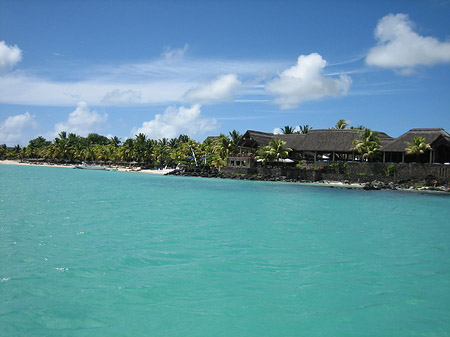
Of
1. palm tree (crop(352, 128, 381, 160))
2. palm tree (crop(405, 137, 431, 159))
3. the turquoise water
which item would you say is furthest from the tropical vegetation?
the turquoise water

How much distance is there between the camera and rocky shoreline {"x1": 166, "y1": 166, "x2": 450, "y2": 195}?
38.0 metres

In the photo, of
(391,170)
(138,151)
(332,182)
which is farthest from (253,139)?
(138,151)

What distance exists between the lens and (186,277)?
7.98 meters

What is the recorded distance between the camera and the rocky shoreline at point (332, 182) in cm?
3800

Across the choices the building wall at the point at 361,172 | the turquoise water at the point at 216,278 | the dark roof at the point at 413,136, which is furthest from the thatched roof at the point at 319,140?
the turquoise water at the point at 216,278

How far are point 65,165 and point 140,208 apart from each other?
2917 inches

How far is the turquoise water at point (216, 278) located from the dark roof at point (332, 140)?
104ft

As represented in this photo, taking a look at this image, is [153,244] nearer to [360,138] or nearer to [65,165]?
[360,138]

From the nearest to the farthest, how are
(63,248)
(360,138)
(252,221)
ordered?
(63,248) < (252,221) < (360,138)

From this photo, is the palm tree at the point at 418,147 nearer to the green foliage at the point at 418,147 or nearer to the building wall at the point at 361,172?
the green foliage at the point at 418,147

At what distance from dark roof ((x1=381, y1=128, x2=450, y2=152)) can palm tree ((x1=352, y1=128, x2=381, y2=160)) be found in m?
1.03

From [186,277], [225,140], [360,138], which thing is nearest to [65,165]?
[225,140]

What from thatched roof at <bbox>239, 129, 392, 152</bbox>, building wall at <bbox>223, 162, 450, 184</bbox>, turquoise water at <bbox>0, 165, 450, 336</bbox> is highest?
thatched roof at <bbox>239, 129, 392, 152</bbox>

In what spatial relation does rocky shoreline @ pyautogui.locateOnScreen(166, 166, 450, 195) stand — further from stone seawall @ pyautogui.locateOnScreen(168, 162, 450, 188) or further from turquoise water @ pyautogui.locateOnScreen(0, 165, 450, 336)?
turquoise water @ pyautogui.locateOnScreen(0, 165, 450, 336)
